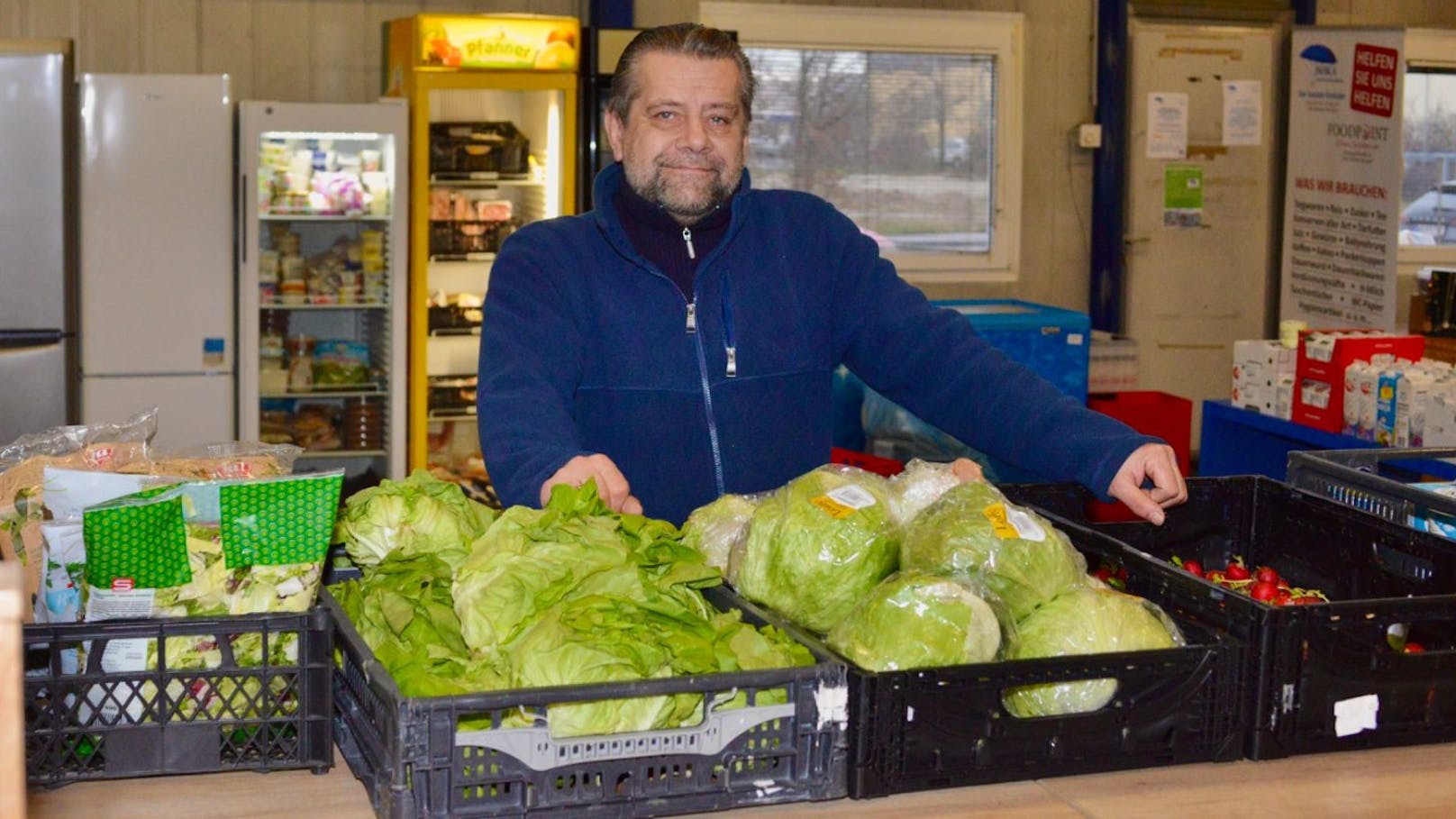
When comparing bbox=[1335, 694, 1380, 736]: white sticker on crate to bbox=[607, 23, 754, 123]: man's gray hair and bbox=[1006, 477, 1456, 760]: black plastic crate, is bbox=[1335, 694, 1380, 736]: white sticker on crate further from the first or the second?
bbox=[607, 23, 754, 123]: man's gray hair

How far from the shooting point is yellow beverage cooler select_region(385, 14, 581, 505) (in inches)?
262

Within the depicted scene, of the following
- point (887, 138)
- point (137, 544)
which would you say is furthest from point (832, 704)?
point (887, 138)

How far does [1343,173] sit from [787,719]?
22.5 ft

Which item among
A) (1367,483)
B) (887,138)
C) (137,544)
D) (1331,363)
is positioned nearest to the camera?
(137,544)

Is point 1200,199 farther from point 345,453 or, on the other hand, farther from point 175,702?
point 175,702

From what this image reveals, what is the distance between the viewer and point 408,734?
1.71 m

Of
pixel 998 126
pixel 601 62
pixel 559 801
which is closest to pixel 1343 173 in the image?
pixel 998 126

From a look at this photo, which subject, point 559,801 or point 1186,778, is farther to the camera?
point 1186,778

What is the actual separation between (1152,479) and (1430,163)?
307 inches

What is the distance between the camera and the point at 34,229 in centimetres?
613

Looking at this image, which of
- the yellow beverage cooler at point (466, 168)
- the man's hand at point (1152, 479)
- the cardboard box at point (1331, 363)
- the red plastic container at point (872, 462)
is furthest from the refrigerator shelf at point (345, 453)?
the man's hand at point (1152, 479)

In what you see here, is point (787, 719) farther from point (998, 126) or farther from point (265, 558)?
point (998, 126)

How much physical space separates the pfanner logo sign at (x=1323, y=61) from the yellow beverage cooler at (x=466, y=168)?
3.65 m

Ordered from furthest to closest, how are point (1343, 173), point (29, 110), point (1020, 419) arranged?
point (1343, 173) < point (29, 110) < point (1020, 419)
